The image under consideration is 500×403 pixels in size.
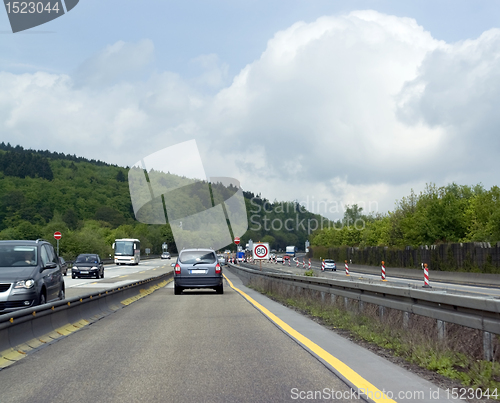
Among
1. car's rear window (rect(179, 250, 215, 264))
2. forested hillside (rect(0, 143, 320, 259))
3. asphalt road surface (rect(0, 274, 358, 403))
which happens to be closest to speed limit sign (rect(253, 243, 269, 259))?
car's rear window (rect(179, 250, 215, 264))

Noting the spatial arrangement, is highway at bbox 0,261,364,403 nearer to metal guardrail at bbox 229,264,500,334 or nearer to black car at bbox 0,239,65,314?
black car at bbox 0,239,65,314

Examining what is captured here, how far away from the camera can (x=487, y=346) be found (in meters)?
6.93

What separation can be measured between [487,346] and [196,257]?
16585mm

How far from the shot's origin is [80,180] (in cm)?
19312

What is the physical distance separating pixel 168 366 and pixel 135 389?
1.35 m

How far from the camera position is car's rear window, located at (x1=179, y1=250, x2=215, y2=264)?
74.4 feet

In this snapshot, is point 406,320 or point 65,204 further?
point 65,204

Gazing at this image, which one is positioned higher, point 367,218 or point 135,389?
point 367,218

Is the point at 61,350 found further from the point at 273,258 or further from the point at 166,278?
the point at 273,258

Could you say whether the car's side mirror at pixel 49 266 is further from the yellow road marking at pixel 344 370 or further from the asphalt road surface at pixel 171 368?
the yellow road marking at pixel 344 370

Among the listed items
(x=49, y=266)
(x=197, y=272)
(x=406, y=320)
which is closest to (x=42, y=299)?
(x=49, y=266)

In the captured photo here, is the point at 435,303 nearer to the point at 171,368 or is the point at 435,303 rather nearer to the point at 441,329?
the point at 441,329

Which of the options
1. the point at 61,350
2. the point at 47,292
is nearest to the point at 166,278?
the point at 47,292

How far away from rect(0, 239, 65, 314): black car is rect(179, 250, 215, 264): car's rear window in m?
8.72
